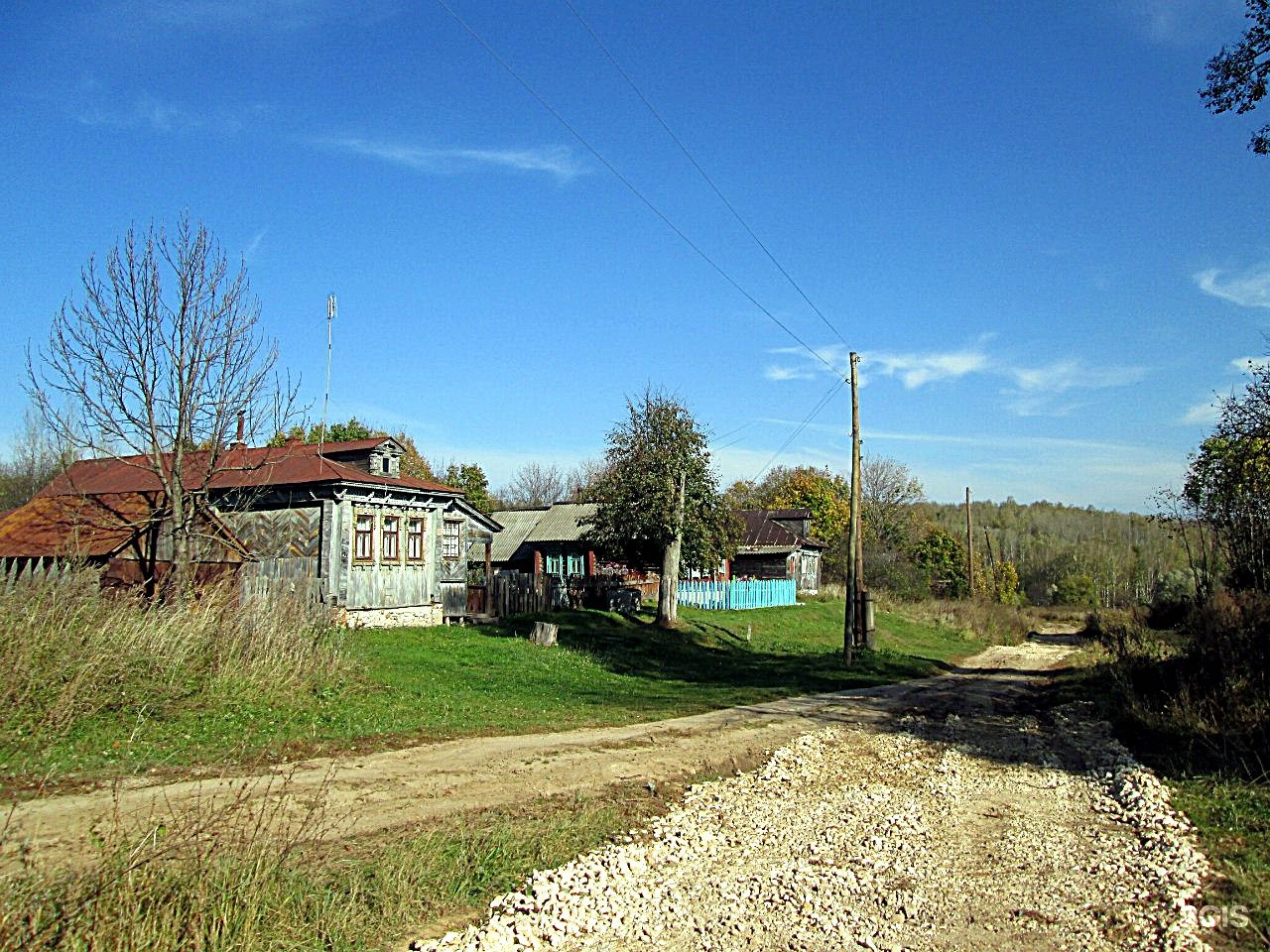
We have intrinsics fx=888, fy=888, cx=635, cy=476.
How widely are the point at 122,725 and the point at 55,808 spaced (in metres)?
3.37

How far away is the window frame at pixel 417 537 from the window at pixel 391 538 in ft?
1.48

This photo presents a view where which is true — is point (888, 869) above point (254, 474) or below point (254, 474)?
below

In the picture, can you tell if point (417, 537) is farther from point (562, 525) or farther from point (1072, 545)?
point (1072, 545)

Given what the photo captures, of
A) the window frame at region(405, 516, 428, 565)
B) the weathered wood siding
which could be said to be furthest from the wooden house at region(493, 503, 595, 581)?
the window frame at region(405, 516, 428, 565)

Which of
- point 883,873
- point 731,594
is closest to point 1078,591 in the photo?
point 731,594

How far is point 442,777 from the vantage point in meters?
10.0

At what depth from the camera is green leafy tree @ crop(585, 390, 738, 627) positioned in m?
32.6

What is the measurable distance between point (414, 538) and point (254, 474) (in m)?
→ 5.62

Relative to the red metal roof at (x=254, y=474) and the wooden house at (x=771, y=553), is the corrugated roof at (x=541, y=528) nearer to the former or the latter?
the wooden house at (x=771, y=553)

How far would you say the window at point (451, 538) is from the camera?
3316 centimetres

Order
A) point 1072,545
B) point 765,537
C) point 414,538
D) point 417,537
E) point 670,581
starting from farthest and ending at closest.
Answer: point 1072,545, point 765,537, point 670,581, point 417,537, point 414,538

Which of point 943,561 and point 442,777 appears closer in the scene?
point 442,777

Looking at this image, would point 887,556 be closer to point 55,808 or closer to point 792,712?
point 792,712

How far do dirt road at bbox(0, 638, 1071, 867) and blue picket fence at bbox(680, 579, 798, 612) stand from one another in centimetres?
2479
